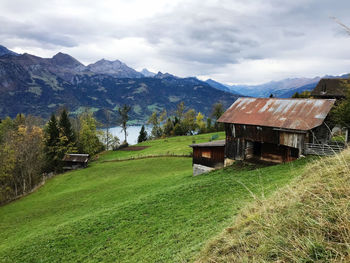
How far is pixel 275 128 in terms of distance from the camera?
84.3 ft

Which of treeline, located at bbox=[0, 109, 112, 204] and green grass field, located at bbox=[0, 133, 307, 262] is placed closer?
green grass field, located at bbox=[0, 133, 307, 262]

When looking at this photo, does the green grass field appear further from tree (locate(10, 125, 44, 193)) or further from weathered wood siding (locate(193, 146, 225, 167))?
tree (locate(10, 125, 44, 193))

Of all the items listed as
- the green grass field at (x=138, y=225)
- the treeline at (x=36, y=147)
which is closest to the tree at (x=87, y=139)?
the treeline at (x=36, y=147)

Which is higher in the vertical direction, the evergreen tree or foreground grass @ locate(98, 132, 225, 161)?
the evergreen tree

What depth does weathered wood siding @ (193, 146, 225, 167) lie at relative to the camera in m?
32.4

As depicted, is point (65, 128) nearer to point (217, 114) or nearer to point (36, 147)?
point (36, 147)

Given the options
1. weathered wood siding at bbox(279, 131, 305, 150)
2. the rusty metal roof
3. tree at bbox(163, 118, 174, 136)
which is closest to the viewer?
the rusty metal roof

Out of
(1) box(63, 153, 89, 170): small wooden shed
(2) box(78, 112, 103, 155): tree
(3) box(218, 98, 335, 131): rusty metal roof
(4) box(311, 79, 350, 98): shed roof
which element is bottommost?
(1) box(63, 153, 89, 170): small wooden shed

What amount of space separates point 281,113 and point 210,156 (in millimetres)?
11895

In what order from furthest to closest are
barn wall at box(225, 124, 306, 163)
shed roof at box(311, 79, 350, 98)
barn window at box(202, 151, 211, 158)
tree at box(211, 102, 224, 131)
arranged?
tree at box(211, 102, 224, 131) < shed roof at box(311, 79, 350, 98) < barn window at box(202, 151, 211, 158) < barn wall at box(225, 124, 306, 163)

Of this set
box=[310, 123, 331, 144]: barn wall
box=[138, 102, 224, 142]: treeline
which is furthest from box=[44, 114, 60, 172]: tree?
box=[310, 123, 331, 144]: barn wall

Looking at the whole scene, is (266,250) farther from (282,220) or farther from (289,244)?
(282,220)

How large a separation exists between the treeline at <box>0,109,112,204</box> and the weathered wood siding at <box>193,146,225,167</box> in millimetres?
34316

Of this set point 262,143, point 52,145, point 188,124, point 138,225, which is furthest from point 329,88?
point 52,145
